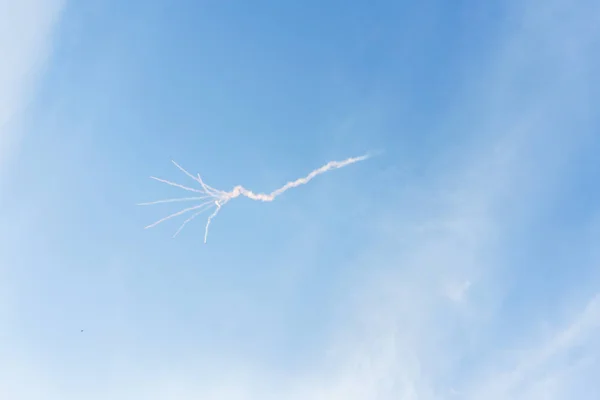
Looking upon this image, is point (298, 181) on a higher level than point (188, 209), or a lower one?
higher

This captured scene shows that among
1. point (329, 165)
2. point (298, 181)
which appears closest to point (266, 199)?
point (298, 181)

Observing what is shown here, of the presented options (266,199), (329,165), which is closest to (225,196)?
(266,199)

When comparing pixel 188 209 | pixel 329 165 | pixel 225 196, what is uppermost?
pixel 329 165

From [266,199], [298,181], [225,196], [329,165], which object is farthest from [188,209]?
[329,165]

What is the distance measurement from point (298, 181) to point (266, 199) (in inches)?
277

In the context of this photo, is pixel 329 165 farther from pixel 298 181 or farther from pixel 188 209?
pixel 188 209

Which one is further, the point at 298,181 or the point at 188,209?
the point at 298,181

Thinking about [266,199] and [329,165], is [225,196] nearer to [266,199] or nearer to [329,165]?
[266,199]

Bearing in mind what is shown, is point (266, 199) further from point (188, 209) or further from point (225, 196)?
point (188, 209)

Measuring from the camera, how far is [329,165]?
6091 cm

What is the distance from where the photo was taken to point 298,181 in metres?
60.4

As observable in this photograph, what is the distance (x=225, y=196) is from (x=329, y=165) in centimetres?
2051

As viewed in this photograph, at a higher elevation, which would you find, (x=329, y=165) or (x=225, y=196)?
(x=329, y=165)

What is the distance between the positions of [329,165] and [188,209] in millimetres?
26936
